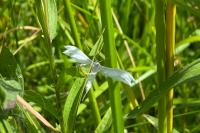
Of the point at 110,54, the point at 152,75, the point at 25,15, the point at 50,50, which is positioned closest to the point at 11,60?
the point at 50,50

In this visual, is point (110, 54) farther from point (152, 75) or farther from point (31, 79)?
point (31, 79)

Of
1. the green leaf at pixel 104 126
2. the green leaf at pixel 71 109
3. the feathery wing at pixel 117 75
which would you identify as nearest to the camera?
the feathery wing at pixel 117 75

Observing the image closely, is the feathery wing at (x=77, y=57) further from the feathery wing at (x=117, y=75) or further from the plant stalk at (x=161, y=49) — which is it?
the plant stalk at (x=161, y=49)

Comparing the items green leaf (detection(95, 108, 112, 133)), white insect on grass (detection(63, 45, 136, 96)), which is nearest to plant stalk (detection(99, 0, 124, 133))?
white insect on grass (detection(63, 45, 136, 96))

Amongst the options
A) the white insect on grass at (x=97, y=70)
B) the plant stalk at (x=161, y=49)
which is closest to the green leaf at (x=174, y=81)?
the plant stalk at (x=161, y=49)

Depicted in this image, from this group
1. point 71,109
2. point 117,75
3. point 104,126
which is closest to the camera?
point 117,75

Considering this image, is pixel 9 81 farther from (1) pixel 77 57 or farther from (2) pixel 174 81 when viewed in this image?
(2) pixel 174 81

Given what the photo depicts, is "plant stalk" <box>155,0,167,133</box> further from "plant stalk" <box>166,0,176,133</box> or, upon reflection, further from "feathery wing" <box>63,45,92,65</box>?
"feathery wing" <box>63,45,92,65</box>

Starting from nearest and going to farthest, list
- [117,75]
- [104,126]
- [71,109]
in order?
1. [117,75]
2. [71,109]
3. [104,126]

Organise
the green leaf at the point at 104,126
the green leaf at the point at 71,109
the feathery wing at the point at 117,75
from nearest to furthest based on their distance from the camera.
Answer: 1. the feathery wing at the point at 117,75
2. the green leaf at the point at 71,109
3. the green leaf at the point at 104,126

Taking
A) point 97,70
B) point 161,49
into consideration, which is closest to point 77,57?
point 97,70
